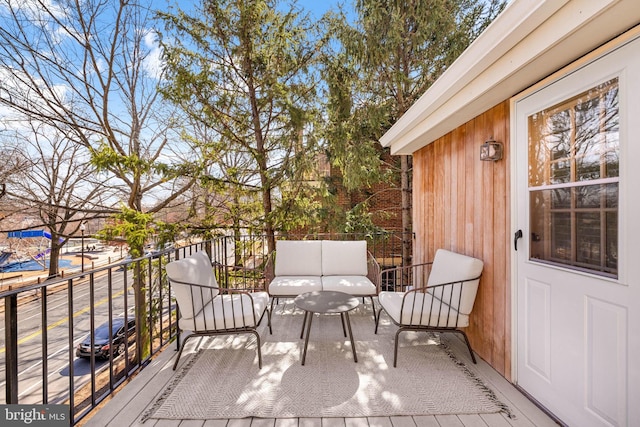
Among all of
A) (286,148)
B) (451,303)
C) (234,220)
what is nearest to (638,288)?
(451,303)

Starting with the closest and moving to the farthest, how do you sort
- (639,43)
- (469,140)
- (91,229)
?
(639,43)
(469,140)
(91,229)

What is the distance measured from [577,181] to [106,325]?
10126 mm

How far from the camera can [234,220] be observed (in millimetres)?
6285

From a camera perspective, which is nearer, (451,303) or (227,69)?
(451,303)

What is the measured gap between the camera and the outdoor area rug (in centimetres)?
204

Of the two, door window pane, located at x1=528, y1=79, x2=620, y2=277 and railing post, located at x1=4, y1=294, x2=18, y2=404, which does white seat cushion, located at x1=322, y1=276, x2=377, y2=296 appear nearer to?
door window pane, located at x1=528, y1=79, x2=620, y2=277

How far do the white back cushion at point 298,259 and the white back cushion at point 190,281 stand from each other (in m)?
1.24

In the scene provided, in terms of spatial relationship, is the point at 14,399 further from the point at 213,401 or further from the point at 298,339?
the point at 298,339

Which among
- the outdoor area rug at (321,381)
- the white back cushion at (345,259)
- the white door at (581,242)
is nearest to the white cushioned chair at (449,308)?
the outdoor area rug at (321,381)

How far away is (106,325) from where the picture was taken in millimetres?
7898

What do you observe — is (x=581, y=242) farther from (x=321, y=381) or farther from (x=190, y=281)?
(x=190, y=281)

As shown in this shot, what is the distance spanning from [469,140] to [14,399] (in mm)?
4003

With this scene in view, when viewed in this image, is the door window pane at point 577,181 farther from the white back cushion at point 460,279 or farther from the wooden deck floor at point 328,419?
the wooden deck floor at point 328,419

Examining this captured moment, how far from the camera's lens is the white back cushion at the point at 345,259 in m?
4.09
